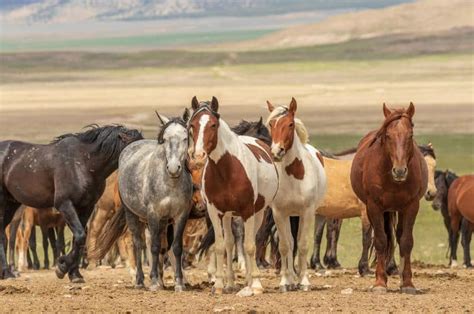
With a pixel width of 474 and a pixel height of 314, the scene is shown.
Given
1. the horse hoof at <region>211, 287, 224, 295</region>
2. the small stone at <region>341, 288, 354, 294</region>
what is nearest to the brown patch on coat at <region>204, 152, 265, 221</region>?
the horse hoof at <region>211, 287, 224, 295</region>

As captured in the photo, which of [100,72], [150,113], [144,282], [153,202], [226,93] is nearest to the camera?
[153,202]

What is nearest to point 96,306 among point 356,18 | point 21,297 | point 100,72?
point 21,297

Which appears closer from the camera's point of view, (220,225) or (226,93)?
(220,225)

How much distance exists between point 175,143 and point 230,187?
0.90 meters

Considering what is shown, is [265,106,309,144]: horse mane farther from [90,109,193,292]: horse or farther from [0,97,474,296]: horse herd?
[90,109,193,292]: horse

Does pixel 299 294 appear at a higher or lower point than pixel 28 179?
lower

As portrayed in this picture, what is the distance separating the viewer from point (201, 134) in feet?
40.9

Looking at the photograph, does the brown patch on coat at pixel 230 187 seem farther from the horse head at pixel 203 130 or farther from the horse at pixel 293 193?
the horse at pixel 293 193

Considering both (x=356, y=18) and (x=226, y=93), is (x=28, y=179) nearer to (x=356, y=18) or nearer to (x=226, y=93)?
(x=226, y=93)

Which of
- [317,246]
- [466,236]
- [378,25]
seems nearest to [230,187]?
[317,246]

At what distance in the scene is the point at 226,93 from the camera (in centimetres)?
7225

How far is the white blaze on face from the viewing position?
40.7ft

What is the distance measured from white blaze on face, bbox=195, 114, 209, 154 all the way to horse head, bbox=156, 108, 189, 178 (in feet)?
2.18

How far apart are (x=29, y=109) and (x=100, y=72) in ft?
150
